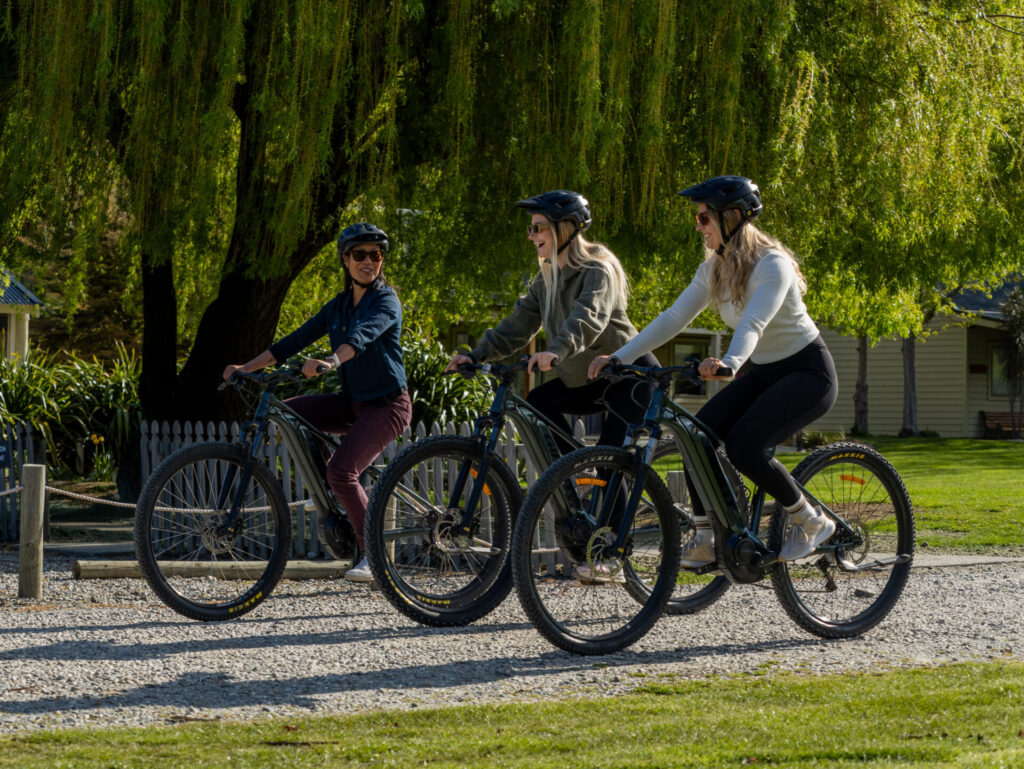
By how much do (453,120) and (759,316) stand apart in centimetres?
450

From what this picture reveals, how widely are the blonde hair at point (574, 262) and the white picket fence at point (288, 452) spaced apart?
843mm

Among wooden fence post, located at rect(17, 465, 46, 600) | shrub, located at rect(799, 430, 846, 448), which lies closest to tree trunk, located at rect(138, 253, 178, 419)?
wooden fence post, located at rect(17, 465, 46, 600)

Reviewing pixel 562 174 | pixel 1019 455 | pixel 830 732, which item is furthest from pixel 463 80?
pixel 1019 455

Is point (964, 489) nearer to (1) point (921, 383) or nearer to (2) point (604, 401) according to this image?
(2) point (604, 401)

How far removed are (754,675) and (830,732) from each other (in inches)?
45.2

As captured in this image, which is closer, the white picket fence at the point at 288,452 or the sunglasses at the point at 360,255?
the sunglasses at the point at 360,255

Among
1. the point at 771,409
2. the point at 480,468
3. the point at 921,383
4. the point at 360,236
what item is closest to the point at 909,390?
the point at 921,383

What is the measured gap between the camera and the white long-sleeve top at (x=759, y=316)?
5801mm

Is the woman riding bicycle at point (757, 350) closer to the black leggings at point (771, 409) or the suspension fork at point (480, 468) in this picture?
the black leggings at point (771, 409)

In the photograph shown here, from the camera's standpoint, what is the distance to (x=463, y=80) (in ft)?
31.0

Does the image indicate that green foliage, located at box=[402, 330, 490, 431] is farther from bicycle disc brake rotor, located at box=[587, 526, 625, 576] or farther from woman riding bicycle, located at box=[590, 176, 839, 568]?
bicycle disc brake rotor, located at box=[587, 526, 625, 576]

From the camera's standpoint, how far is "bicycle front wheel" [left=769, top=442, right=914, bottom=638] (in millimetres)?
6379

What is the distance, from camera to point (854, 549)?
6.44m

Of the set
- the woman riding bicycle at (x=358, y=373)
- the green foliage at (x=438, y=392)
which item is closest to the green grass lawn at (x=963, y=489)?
the woman riding bicycle at (x=358, y=373)
